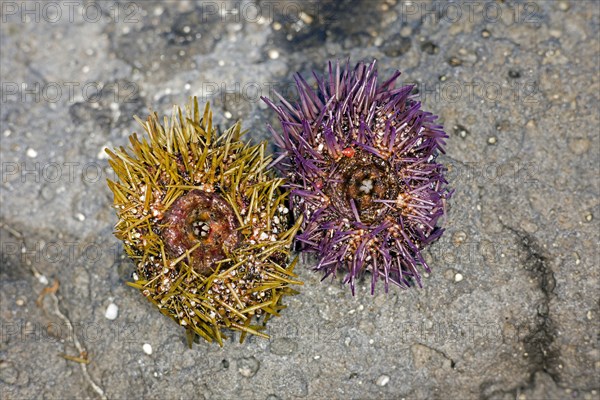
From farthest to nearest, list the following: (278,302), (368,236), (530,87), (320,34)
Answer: (320,34) < (530,87) < (278,302) < (368,236)

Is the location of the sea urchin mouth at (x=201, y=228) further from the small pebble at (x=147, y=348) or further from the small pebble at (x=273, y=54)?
the small pebble at (x=273, y=54)

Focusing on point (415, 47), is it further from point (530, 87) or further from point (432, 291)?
point (432, 291)

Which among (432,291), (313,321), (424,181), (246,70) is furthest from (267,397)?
(246,70)

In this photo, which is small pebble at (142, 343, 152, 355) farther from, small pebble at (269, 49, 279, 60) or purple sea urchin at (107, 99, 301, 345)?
small pebble at (269, 49, 279, 60)

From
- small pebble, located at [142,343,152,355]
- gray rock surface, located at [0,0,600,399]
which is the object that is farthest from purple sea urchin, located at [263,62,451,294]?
small pebble, located at [142,343,152,355]

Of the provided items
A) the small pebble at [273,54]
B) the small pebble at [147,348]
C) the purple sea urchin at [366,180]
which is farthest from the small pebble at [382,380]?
the small pebble at [273,54]

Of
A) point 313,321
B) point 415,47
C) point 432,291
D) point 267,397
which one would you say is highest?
point 415,47
